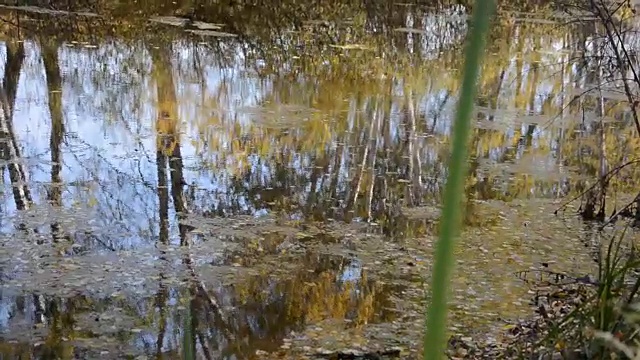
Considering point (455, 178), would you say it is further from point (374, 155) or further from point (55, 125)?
point (55, 125)

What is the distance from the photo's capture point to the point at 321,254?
4.02m

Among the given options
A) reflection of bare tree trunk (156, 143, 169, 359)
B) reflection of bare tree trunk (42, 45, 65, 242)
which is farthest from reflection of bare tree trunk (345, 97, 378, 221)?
reflection of bare tree trunk (42, 45, 65, 242)

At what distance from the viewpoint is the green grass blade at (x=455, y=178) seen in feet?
0.71

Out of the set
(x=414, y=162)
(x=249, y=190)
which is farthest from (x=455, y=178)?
(x=414, y=162)

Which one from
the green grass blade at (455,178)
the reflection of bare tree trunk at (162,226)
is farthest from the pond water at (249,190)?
the green grass blade at (455,178)

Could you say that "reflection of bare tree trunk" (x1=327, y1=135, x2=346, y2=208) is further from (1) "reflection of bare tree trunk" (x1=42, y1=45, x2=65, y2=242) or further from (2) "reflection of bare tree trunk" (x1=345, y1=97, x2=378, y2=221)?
(1) "reflection of bare tree trunk" (x1=42, y1=45, x2=65, y2=242)

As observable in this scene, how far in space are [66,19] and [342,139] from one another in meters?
5.20

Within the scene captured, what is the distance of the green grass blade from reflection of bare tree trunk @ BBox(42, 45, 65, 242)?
3.89 m

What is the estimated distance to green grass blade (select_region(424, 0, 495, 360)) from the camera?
0.22m

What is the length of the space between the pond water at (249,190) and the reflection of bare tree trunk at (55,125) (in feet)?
0.06

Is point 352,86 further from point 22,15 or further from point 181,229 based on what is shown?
point 22,15

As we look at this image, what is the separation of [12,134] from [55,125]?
367 mm

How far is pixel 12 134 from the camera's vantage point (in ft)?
17.5

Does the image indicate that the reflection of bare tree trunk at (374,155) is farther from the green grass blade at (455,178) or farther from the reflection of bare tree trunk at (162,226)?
the green grass blade at (455,178)
